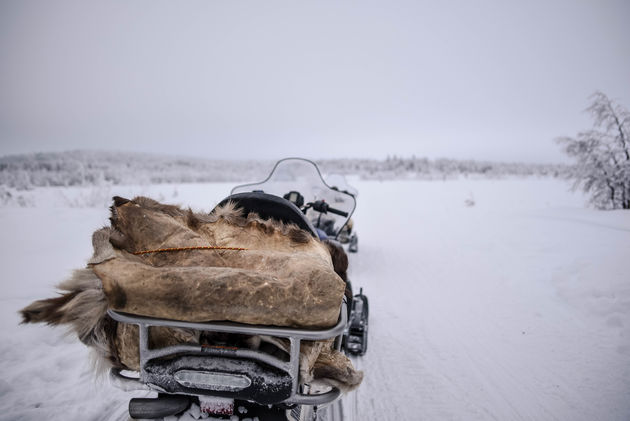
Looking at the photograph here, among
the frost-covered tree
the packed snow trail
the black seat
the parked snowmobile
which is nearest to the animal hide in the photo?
the black seat

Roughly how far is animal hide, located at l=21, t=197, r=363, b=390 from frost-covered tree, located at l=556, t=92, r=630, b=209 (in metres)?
10.6

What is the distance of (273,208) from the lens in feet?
7.84

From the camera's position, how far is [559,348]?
325 cm

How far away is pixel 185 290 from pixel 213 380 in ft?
1.40

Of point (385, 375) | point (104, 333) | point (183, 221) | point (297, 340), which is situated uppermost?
point (183, 221)

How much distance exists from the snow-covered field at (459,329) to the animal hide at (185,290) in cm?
21

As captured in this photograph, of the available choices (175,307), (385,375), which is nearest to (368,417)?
(385,375)

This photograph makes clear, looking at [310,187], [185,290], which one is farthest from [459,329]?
[185,290]

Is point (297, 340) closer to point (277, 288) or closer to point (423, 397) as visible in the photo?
point (277, 288)

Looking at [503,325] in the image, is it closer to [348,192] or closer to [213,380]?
[348,192]

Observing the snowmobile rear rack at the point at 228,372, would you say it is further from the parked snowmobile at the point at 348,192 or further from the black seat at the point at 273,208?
the parked snowmobile at the point at 348,192

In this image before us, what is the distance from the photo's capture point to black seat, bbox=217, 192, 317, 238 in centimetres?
234

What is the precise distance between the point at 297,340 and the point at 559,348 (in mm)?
3466

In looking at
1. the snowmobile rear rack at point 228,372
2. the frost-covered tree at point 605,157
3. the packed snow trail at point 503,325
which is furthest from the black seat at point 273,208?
the frost-covered tree at point 605,157
